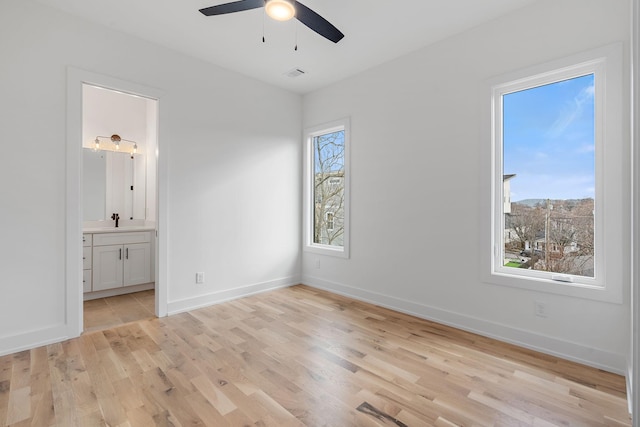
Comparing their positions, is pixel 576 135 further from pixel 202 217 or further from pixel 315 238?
pixel 202 217

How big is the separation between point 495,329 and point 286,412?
6.75 feet

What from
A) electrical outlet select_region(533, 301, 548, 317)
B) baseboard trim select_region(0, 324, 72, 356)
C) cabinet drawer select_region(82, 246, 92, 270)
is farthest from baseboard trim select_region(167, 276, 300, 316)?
electrical outlet select_region(533, 301, 548, 317)

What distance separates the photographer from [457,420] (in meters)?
1.71

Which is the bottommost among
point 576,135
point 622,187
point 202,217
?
point 202,217

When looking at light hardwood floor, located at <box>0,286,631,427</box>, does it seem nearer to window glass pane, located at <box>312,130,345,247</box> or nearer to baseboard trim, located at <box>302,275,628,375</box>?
baseboard trim, located at <box>302,275,628,375</box>

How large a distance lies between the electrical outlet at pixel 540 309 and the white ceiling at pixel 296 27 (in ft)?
8.28

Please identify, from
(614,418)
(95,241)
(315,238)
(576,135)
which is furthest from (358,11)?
(95,241)

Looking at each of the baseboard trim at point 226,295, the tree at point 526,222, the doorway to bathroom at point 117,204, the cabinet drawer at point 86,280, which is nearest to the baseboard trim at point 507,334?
the tree at point 526,222

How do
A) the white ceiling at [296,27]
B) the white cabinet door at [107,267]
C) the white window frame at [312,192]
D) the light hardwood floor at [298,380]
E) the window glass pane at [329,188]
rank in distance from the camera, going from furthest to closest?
the window glass pane at [329,188] → the white window frame at [312,192] → the white cabinet door at [107,267] → the white ceiling at [296,27] → the light hardwood floor at [298,380]

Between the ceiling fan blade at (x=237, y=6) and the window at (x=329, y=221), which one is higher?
the ceiling fan blade at (x=237, y=6)

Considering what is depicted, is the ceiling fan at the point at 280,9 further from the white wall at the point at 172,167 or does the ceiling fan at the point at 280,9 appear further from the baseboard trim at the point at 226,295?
the baseboard trim at the point at 226,295

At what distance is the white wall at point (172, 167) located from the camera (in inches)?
98.8

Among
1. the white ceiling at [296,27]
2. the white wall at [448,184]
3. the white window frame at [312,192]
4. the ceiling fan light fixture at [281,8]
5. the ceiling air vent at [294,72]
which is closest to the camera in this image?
the ceiling fan light fixture at [281,8]

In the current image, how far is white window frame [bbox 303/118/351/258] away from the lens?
13.4ft
